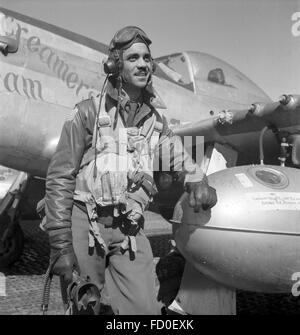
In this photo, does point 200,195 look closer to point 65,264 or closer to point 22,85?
point 65,264

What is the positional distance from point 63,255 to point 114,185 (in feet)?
1.33

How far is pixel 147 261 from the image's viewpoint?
84.7 inches

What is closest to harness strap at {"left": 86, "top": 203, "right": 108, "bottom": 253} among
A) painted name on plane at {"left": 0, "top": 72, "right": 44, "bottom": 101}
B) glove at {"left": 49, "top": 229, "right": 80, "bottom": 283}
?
glove at {"left": 49, "top": 229, "right": 80, "bottom": 283}

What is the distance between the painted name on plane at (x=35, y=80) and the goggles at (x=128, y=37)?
5.65 ft

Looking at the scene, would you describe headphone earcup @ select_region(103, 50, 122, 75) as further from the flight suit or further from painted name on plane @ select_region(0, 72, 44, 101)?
painted name on plane @ select_region(0, 72, 44, 101)

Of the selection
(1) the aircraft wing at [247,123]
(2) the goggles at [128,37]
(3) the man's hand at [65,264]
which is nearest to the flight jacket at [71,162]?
(3) the man's hand at [65,264]

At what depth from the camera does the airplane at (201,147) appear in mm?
2510

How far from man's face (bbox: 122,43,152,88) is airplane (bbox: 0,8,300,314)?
7.8 inches

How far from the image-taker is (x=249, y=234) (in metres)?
2.48

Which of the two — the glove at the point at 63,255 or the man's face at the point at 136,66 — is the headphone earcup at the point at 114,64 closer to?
the man's face at the point at 136,66

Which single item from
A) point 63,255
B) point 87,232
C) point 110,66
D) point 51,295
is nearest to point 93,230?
point 87,232
